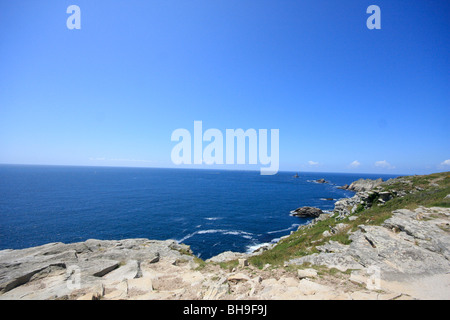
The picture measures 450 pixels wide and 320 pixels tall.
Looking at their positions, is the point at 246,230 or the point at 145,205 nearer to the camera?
the point at 246,230

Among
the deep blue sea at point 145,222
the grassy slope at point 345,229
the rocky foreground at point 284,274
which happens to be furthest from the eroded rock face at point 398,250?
the deep blue sea at point 145,222

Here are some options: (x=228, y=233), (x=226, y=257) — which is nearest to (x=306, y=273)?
(x=226, y=257)

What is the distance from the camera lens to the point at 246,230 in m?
46.4

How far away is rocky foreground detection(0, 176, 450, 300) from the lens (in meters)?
8.71

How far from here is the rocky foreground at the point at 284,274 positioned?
8.71m

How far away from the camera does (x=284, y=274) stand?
35.3 feet

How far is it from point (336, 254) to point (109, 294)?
49.6 ft

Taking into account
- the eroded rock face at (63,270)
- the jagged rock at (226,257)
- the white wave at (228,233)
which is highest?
the eroded rock face at (63,270)

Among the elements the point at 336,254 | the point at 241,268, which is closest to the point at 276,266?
the point at 241,268

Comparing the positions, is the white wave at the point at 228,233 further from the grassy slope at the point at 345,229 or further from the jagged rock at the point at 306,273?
the jagged rock at the point at 306,273

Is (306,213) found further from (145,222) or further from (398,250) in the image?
(145,222)

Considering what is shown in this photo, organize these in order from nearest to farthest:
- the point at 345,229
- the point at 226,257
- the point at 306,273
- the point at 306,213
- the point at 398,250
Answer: the point at 306,273, the point at 398,250, the point at 345,229, the point at 226,257, the point at 306,213

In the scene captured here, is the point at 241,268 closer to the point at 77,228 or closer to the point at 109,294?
the point at 109,294

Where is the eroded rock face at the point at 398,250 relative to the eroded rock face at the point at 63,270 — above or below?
above
